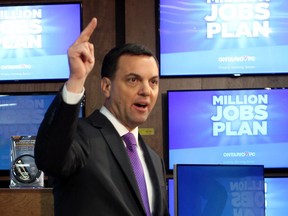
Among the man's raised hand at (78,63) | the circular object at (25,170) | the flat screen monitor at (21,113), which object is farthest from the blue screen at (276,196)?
the man's raised hand at (78,63)

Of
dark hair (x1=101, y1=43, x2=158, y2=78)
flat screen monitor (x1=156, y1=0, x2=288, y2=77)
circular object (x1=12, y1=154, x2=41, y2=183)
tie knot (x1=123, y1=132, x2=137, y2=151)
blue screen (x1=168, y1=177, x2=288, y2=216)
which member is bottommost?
blue screen (x1=168, y1=177, x2=288, y2=216)

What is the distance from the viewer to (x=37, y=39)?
3426 mm

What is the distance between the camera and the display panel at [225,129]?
3189 mm

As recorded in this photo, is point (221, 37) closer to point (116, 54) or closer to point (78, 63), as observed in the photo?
point (116, 54)

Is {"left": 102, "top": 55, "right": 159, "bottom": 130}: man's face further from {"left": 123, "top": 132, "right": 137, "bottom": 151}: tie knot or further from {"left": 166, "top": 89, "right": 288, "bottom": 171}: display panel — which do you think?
{"left": 166, "top": 89, "right": 288, "bottom": 171}: display panel

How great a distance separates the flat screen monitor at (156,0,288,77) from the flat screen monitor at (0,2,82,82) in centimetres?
67

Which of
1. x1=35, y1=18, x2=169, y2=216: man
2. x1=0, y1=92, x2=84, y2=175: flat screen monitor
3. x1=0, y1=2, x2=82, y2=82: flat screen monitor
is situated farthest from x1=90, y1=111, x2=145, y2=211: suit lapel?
x1=0, y1=2, x2=82, y2=82: flat screen monitor

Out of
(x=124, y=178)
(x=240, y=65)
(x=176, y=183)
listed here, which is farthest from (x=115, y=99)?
(x=240, y=65)

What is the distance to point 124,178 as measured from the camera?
159cm

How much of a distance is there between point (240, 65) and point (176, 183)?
124cm

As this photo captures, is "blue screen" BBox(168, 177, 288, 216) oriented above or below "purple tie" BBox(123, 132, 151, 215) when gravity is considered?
below

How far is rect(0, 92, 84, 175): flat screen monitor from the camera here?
10.9 feet

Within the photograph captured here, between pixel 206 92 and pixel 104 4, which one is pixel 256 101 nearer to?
pixel 206 92

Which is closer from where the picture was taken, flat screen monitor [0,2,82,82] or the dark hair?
the dark hair
